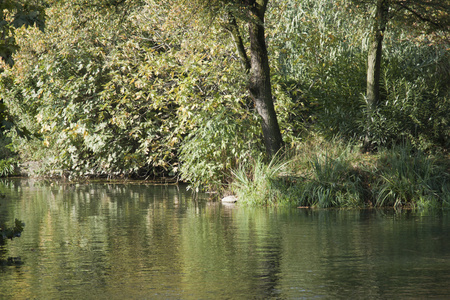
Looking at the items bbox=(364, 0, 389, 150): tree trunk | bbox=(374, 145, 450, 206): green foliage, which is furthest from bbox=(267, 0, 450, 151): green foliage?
bbox=(374, 145, 450, 206): green foliage

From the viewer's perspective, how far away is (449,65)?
67.5ft

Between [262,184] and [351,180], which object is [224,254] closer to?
[262,184]

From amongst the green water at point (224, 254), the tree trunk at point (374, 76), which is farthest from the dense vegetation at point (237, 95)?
the green water at point (224, 254)

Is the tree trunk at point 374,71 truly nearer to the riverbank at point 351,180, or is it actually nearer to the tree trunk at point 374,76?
the tree trunk at point 374,76

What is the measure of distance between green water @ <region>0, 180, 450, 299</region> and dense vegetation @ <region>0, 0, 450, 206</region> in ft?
6.81

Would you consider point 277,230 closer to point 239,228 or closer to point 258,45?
point 239,228

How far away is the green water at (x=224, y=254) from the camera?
698 centimetres

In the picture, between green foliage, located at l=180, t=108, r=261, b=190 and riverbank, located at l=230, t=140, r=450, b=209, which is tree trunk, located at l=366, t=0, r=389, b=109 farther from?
green foliage, located at l=180, t=108, r=261, b=190

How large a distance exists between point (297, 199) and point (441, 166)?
346cm

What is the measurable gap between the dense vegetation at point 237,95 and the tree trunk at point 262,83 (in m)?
0.14

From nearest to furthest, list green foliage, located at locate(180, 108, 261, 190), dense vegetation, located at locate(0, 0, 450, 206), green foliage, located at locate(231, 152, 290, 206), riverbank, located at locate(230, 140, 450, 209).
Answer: riverbank, located at locate(230, 140, 450, 209) < green foliage, located at locate(231, 152, 290, 206) < dense vegetation, located at locate(0, 0, 450, 206) < green foliage, located at locate(180, 108, 261, 190)

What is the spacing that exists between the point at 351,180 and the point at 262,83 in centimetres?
372

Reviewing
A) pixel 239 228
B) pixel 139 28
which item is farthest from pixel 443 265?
pixel 139 28

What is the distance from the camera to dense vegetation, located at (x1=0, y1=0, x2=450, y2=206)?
52.6 feet
